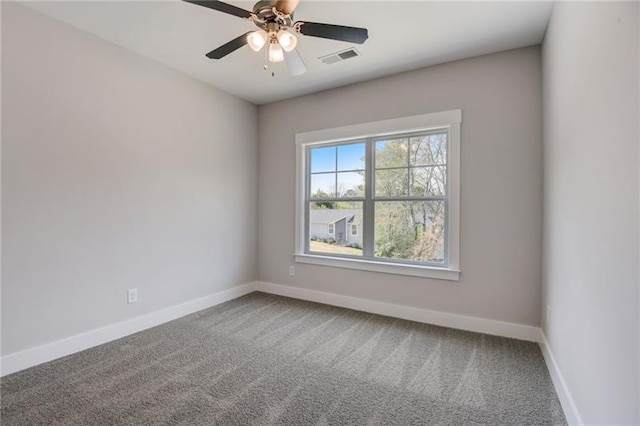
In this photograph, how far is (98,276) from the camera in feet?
8.71

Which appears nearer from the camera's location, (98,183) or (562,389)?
(562,389)

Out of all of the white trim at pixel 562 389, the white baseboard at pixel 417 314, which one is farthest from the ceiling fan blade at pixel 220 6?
the white baseboard at pixel 417 314

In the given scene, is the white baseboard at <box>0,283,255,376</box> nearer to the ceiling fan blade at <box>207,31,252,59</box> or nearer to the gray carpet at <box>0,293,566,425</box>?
the gray carpet at <box>0,293,566,425</box>

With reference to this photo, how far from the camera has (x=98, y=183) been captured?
2.64 m

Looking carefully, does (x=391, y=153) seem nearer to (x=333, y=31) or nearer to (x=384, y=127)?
(x=384, y=127)

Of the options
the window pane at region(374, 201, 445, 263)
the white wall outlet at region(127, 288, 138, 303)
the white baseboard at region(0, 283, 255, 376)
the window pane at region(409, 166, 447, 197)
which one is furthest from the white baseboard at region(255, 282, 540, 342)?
the white wall outlet at region(127, 288, 138, 303)

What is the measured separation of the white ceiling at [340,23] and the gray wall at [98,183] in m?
0.26

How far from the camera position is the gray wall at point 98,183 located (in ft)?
7.22

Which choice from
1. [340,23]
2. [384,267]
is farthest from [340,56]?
[384,267]

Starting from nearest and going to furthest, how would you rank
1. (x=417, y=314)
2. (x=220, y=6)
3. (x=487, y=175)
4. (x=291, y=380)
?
(x=220, y=6) < (x=291, y=380) < (x=487, y=175) < (x=417, y=314)

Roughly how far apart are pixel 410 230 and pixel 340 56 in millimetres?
1948

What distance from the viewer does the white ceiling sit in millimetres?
2234

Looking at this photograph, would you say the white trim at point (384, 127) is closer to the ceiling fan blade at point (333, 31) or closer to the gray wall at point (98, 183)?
the gray wall at point (98, 183)

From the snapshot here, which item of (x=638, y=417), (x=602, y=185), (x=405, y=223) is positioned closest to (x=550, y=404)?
(x=638, y=417)
